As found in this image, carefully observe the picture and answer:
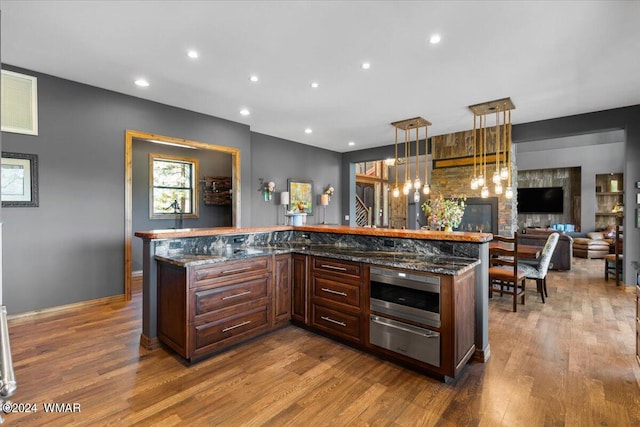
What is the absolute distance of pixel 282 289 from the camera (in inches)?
134

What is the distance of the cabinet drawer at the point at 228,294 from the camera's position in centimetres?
271

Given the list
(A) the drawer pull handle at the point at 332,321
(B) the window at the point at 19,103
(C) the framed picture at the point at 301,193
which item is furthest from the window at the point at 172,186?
(A) the drawer pull handle at the point at 332,321

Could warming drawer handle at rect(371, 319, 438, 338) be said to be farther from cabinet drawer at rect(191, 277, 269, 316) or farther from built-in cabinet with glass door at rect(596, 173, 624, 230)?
built-in cabinet with glass door at rect(596, 173, 624, 230)

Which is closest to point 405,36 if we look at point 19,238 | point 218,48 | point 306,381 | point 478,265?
point 218,48

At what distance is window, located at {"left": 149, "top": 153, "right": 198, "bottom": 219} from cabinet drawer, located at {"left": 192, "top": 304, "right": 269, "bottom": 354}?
4407 millimetres

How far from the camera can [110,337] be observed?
3.23 meters

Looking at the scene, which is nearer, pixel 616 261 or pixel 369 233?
pixel 369 233

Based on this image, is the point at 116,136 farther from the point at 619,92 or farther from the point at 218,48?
the point at 619,92

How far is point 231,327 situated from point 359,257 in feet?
4.45

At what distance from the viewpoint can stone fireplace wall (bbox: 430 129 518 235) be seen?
6.38 metres

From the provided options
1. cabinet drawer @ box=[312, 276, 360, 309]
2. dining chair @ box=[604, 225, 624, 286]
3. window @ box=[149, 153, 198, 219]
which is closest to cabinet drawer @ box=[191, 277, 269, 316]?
cabinet drawer @ box=[312, 276, 360, 309]

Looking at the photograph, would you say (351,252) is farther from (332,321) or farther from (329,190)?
(329,190)

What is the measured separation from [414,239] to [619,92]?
3.95 m

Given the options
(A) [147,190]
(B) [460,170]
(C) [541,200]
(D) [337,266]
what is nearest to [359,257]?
(D) [337,266]
